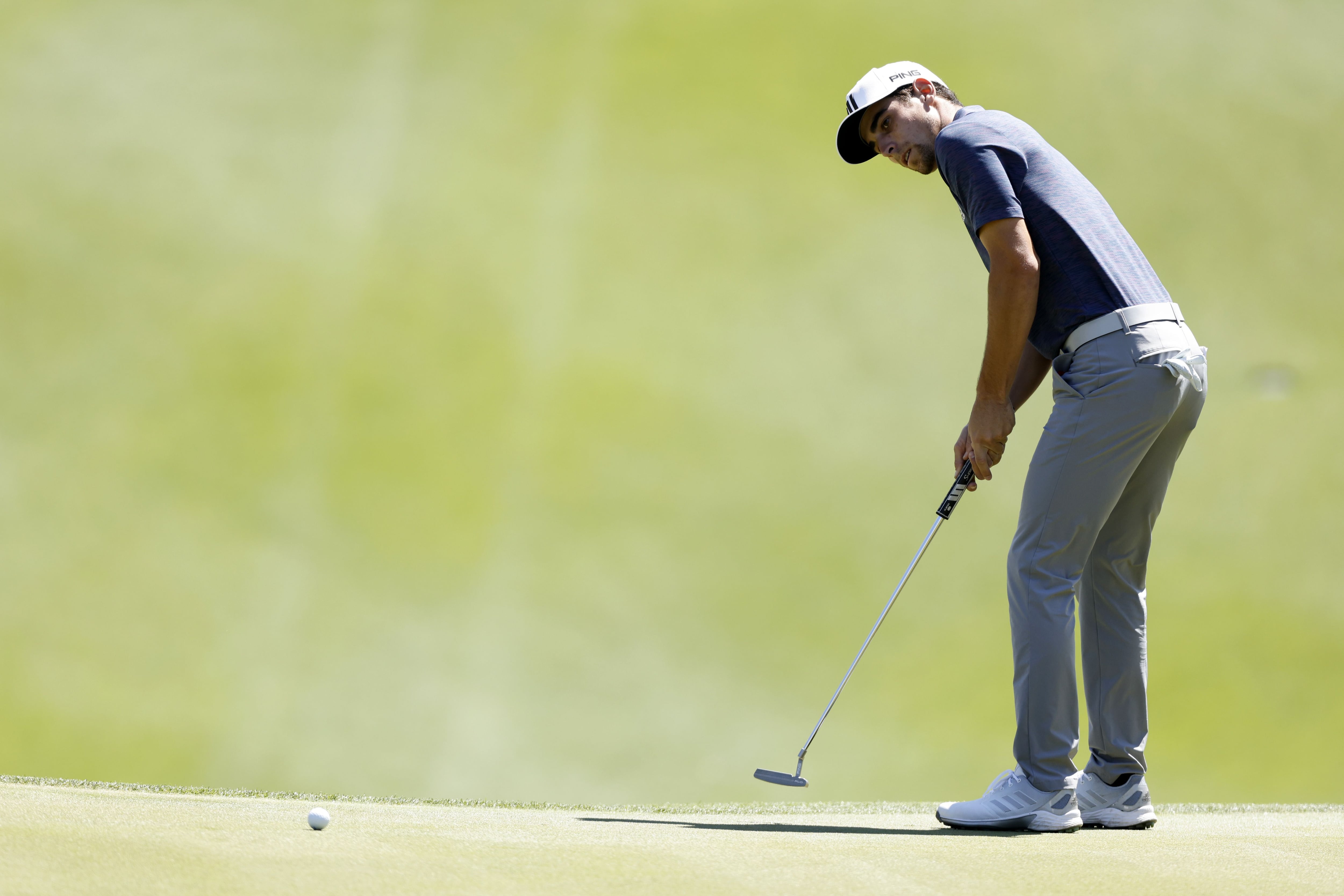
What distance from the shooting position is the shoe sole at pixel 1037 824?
1444 mm

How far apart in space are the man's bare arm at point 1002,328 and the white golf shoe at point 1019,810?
387 mm

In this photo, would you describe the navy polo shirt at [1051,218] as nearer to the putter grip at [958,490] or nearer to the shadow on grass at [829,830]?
the putter grip at [958,490]

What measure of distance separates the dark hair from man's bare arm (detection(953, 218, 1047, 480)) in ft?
0.77

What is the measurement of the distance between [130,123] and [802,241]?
1374mm

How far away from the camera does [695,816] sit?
72.2 inches

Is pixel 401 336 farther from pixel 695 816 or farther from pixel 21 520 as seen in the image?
pixel 695 816

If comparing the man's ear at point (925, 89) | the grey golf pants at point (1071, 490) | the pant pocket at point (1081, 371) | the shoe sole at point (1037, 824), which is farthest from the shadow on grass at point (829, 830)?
the man's ear at point (925, 89)

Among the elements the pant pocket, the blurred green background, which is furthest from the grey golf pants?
the blurred green background

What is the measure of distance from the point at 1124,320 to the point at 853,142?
0.45 meters

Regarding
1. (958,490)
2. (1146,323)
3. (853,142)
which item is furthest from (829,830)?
(853,142)

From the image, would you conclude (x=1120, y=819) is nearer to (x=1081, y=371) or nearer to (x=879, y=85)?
(x=1081, y=371)

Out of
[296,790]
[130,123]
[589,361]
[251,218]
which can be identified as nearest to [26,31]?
[130,123]

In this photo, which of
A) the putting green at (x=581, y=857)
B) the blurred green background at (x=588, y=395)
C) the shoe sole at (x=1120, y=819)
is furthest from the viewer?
the blurred green background at (x=588, y=395)

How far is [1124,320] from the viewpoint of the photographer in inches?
58.5
